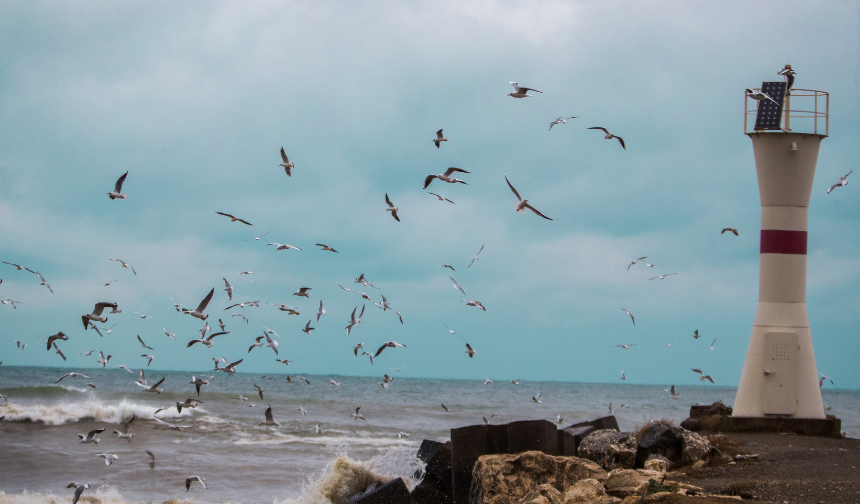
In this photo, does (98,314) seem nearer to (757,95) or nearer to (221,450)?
(221,450)

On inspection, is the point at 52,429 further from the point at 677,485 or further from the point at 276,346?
the point at 677,485

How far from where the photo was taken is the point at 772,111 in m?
13.2

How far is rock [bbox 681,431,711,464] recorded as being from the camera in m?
9.78

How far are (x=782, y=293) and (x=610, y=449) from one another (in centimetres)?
507

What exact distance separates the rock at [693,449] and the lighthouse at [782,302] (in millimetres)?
3320

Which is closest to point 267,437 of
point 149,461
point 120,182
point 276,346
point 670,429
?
point 149,461

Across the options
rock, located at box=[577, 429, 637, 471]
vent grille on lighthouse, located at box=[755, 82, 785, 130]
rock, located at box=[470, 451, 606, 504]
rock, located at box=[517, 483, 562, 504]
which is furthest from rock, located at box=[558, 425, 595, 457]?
vent grille on lighthouse, located at box=[755, 82, 785, 130]

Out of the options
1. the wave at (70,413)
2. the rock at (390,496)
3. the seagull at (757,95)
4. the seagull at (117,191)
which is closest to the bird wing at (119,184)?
the seagull at (117,191)

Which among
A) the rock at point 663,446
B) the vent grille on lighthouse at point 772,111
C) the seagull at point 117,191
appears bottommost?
the rock at point 663,446

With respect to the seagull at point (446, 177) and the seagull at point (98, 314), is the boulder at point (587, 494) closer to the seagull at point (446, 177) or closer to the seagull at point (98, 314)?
the seagull at point (446, 177)

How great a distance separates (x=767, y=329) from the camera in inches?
501

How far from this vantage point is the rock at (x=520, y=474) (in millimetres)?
8289

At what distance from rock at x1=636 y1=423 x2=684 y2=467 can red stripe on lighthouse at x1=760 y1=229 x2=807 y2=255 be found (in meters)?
4.50

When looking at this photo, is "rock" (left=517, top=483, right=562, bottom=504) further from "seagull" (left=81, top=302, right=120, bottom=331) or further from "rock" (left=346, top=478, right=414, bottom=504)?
"seagull" (left=81, top=302, right=120, bottom=331)
